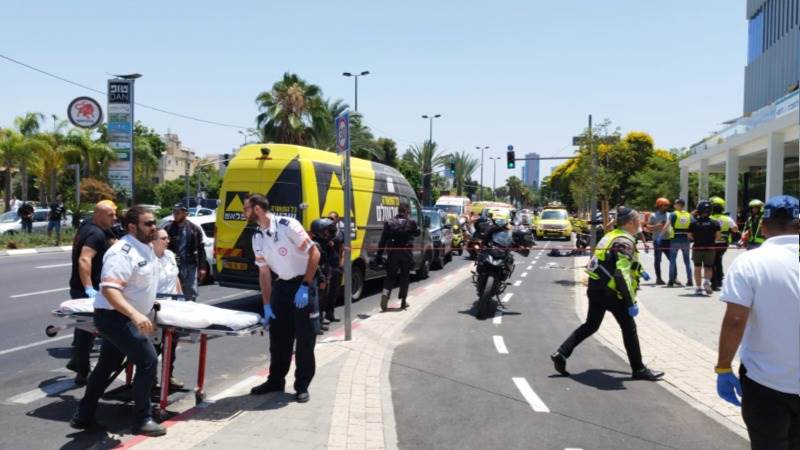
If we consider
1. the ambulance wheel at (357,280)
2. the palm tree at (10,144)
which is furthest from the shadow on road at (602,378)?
the palm tree at (10,144)

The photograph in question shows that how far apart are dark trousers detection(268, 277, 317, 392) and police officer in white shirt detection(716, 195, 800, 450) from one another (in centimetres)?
360

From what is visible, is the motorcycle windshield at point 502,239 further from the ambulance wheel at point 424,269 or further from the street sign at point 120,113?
the street sign at point 120,113

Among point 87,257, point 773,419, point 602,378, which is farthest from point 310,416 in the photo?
point 773,419

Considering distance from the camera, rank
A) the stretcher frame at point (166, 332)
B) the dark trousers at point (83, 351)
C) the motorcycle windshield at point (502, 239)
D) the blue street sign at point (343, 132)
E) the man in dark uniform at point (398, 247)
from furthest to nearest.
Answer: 1. the man in dark uniform at point (398, 247)
2. the motorcycle windshield at point (502, 239)
3. the blue street sign at point (343, 132)
4. the dark trousers at point (83, 351)
5. the stretcher frame at point (166, 332)

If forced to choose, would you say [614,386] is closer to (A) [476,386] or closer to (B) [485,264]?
(A) [476,386]

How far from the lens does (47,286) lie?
13.5 m

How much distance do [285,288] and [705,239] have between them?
9199 millimetres

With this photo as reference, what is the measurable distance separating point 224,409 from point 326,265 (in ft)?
15.2

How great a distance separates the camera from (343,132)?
8008 millimetres

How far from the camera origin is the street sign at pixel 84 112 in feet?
108

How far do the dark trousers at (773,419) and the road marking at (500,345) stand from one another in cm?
475

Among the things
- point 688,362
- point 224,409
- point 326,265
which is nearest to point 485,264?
point 326,265

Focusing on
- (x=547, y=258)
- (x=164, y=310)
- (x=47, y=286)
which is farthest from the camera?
(x=547, y=258)

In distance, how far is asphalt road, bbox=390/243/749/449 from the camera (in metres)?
4.87
